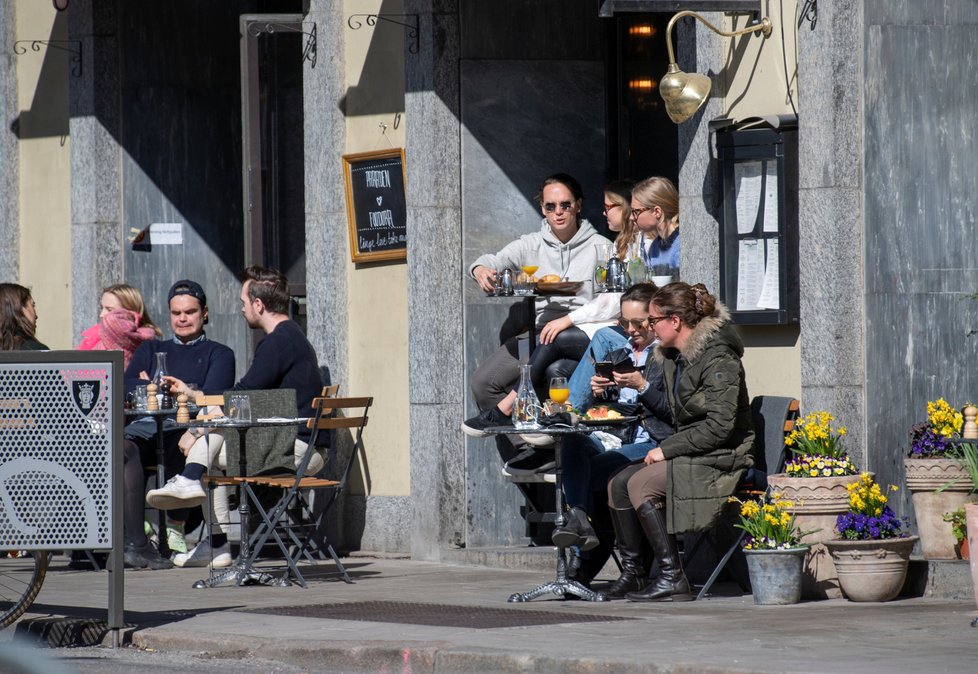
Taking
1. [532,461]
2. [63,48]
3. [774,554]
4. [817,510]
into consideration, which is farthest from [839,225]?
[63,48]

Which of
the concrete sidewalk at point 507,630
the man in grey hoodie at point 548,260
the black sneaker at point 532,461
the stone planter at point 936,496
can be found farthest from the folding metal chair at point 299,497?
the stone planter at point 936,496

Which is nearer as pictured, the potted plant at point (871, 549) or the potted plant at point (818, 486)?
the potted plant at point (871, 549)

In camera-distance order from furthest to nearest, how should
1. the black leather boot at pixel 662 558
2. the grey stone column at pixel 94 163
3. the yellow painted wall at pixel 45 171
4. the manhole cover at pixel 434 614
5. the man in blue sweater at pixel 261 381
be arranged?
the yellow painted wall at pixel 45 171, the grey stone column at pixel 94 163, the man in blue sweater at pixel 261 381, the black leather boot at pixel 662 558, the manhole cover at pixel 434 614

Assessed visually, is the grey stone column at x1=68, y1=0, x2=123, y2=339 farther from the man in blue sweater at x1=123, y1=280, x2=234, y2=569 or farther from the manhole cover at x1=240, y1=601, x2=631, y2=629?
the manhole cover at x1=240, y1=601, x2=631, y2=629

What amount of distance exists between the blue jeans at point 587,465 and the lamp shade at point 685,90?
1742 millimetres

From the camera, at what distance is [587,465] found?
9578 mm

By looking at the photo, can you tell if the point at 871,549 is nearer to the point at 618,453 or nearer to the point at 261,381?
the point at 618,453

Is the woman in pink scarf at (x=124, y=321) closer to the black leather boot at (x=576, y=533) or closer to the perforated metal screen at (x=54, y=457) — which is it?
the black leather boot at (x=576, y=533)

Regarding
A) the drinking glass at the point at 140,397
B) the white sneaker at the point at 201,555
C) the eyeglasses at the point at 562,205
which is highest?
the eyeglasses at the point at 562,205

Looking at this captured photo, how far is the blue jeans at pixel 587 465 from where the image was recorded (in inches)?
376

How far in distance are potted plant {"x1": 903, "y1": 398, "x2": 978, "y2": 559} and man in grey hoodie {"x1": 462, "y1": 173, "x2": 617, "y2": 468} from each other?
7.32ft

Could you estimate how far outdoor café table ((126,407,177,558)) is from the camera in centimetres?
1130

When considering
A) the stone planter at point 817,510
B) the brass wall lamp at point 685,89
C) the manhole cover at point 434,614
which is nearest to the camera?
the manhole cover at point 434,614

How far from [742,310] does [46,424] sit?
3698 mm
